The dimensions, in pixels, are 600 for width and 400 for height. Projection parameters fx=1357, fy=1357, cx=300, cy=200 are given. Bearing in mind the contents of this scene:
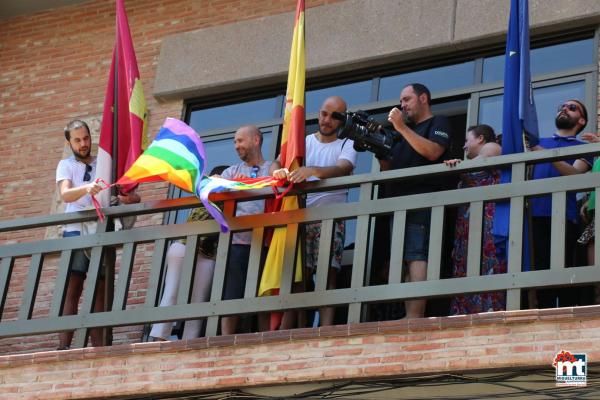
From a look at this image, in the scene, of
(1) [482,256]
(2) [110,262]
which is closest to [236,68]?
(2) [110,262]

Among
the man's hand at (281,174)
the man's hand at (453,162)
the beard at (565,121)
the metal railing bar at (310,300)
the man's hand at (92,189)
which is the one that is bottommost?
the metal railing bar at (310,300)

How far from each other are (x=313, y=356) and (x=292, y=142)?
1.63 meters

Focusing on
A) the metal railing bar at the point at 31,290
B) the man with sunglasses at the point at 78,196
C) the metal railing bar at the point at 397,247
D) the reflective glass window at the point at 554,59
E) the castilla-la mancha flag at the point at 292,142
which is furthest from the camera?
the reflective glass window at the point at 554,59

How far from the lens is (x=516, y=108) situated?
8.92 m

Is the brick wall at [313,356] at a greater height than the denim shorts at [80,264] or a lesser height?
lesser

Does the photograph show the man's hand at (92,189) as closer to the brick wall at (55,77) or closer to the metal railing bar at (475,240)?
the brick wall at (55,77)

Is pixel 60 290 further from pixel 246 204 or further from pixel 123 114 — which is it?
pixel 123 114

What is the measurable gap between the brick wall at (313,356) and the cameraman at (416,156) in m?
0.48

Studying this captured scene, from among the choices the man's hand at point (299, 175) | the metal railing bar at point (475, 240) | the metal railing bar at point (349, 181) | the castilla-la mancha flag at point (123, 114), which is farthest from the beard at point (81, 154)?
the metal railing bar at point (475, 240)

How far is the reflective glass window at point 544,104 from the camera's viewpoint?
10.3m

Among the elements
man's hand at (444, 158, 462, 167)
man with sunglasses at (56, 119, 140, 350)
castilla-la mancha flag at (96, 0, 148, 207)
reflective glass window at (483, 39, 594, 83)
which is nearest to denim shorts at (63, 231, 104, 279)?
man with sunglasses at (56, 119, 140, 350)

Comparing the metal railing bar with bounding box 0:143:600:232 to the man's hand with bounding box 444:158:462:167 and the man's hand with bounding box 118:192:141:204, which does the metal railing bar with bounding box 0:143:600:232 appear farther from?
the man's hand with bounding box 118:192:141:204

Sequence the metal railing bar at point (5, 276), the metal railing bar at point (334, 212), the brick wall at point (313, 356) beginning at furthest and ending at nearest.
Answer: the metal railing bar at point (5, 276)
the metal railing bar at point (334, 212)
the brick wall at point (313, 356)

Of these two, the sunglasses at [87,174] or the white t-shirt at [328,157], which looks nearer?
the white t-shirt at [328,157]
